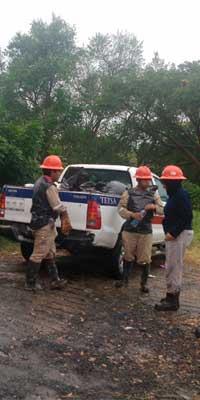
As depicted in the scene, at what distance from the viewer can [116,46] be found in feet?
95.6

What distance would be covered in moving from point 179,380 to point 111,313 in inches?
74.7

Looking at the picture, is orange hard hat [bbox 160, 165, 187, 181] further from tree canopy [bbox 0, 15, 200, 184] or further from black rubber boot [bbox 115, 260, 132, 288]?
tree canopy [bbox 0, 15, 200, 184]

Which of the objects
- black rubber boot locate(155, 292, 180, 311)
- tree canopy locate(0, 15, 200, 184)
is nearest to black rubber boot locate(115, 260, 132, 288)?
black rubber boot locate(155, 292, 180, 311)

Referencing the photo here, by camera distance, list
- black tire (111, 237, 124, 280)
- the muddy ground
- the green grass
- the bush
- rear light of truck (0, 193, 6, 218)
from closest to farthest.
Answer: the muddy ground, black tire (111, 237, 124, 280), rear light of truck (0, 193, 6, 218), the green grass, the bush

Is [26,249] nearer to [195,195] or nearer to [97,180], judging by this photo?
[97,180]

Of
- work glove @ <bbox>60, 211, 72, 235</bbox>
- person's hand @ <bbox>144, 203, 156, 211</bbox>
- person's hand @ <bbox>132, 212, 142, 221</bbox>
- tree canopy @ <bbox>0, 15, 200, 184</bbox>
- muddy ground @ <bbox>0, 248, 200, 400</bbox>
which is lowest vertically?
muddy ground @ <bbox>0, 248, 200, 400</bbox>

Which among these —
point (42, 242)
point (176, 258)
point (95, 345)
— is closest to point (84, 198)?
point (42, 242)

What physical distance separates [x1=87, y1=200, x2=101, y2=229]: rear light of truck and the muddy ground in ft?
2.91

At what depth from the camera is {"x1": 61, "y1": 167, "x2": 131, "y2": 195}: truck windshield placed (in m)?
8.31

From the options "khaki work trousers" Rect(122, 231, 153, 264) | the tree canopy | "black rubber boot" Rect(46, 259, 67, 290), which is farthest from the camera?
the tree canopy

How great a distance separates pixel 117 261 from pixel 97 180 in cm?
160

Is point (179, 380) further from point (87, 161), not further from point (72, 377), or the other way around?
point (87, 161)

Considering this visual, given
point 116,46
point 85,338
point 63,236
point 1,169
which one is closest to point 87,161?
point 116,46

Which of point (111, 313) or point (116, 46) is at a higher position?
point (116, 46)
